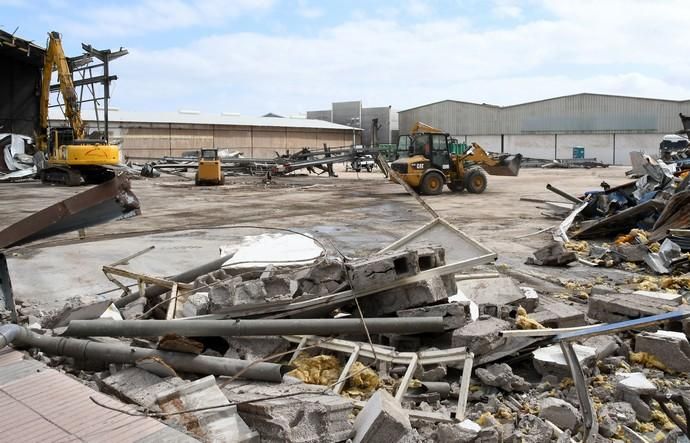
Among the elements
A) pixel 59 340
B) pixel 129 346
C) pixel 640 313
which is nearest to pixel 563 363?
pixel 640 313

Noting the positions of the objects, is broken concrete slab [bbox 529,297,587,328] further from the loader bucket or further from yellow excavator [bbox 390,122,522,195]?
the loader bucket

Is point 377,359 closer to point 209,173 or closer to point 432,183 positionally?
point 432,183

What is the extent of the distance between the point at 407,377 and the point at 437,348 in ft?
2.07

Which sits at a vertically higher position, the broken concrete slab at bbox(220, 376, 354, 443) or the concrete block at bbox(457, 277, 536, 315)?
the concrete block at bbox(457, 277, 536, 315)

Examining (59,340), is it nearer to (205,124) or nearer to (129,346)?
(129,346)

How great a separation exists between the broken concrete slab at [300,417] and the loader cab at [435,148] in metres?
19.2

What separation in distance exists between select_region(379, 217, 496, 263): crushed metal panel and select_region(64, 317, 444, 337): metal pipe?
5.17 feet

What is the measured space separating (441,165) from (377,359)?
61.3ft

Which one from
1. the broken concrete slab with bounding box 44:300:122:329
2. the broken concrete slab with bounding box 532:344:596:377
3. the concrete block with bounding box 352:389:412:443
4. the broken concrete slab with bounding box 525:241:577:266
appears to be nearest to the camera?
the concrete block with bounding box 352:389:412:443

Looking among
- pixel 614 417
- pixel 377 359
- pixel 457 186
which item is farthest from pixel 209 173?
pixel 614 417

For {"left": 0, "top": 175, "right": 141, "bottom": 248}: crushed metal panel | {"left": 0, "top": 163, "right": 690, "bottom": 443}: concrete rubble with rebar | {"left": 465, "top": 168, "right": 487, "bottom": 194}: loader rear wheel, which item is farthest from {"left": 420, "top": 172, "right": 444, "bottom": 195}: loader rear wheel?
{"left": 0, "top": 175, "right": 141, "bottom": 248}: crushed metal panel

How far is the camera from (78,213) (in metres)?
4.81

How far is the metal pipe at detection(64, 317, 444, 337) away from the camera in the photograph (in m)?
4.69

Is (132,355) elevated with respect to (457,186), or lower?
lower
